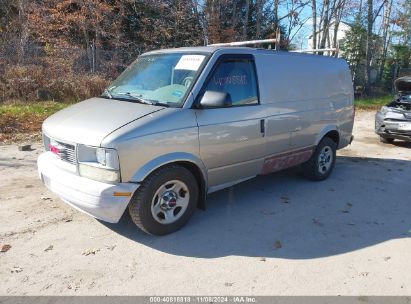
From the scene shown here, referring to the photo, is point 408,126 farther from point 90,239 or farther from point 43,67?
point 43,67

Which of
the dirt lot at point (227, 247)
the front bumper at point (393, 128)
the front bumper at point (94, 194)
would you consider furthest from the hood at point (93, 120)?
the front bumper at point (393, 128)

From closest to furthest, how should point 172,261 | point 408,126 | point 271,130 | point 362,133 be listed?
point 172,261 < point 271,130 < point 408,126 < point 362,133

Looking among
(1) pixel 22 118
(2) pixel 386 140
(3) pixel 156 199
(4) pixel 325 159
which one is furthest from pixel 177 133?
(2) pixel 386 140

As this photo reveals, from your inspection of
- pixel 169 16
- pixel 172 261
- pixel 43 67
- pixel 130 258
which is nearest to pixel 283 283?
pixel 172 261

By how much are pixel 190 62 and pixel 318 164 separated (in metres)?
2.94

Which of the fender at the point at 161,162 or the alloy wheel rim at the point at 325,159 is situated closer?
the fender at the point at 161,162

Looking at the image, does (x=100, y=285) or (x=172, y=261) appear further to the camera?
(x=172, y=261)

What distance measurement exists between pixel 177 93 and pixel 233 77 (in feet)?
2.66

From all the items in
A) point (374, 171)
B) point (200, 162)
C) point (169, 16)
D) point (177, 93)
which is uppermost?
point (169, 16)

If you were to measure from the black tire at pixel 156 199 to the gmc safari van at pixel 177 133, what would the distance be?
11 mm

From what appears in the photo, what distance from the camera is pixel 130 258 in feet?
12.4

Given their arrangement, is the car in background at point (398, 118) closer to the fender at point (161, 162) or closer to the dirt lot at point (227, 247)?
the dirt lot at point (227, 247)

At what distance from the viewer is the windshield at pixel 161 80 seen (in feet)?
14.4

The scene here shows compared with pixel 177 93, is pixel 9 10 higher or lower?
higher
